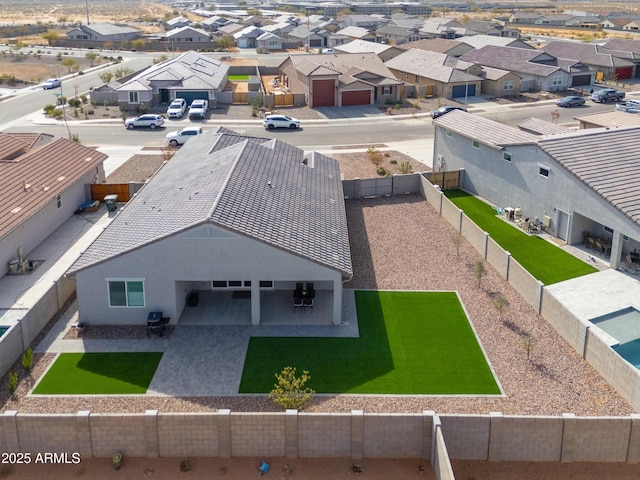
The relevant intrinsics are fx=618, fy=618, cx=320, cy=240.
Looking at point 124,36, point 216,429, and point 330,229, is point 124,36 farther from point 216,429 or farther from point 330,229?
point 216,429

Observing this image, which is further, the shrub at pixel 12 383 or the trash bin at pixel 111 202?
the trash bin at pixel 111 202

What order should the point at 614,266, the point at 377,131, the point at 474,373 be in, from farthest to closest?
the point at 377,131, the point at 614,266, the point at 474,373

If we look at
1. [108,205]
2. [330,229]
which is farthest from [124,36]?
[330,229]

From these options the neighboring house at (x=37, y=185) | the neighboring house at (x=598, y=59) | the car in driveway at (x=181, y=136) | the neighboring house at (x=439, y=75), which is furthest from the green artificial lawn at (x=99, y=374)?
the neighboring house at (x=598, y=59)

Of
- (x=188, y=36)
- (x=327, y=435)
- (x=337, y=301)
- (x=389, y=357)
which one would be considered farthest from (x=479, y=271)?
(x=188, y=36)

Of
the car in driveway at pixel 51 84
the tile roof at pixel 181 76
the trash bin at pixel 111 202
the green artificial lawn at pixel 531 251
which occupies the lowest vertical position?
the green artificial lawn at pixel 531 251

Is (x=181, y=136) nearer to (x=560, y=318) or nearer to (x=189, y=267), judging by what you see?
(x=189, y=267)

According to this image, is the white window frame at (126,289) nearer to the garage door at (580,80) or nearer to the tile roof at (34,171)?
the tile roof at (34,171)
